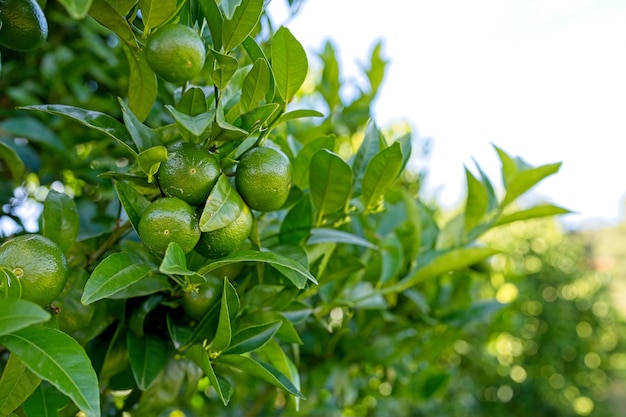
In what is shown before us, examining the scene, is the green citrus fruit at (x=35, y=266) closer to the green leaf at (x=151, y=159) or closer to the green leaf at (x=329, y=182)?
the green leaf at (x=151, y=159)

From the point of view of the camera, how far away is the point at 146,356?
23.6 inches

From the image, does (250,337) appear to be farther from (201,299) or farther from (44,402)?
(44,402)

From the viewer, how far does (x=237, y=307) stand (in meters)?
0.54

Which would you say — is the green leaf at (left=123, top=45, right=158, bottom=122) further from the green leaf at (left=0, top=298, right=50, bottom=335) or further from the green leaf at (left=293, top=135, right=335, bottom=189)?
the green leaf at (left=0, top=298, right=50, bottom=335)

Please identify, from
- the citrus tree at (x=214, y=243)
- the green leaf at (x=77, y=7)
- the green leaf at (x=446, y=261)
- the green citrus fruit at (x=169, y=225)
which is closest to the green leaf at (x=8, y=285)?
the citrus tree at (x=214, y=243)

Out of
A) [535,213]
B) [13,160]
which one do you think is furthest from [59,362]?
[535,213]

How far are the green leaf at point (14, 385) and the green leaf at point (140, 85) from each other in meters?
0.32

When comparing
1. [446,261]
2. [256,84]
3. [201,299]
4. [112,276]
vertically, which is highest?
[256,84]

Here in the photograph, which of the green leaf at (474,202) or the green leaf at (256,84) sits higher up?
the green leaf at (256,84)

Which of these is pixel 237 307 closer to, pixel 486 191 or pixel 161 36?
pixel 161 36

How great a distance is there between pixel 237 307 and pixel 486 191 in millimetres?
499

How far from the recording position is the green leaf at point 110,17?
0.51 metres

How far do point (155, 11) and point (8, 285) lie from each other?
0.28 m

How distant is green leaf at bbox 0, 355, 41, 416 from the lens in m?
0.46
